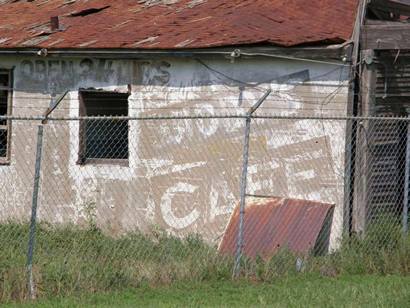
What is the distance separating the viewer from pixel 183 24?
42.8ft

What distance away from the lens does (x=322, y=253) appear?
37.8 feet

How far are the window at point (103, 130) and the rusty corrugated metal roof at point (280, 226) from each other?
7.80 feet

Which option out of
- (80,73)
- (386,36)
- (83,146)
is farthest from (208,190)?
(386,36)

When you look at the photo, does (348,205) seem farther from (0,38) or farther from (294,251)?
(0,38)

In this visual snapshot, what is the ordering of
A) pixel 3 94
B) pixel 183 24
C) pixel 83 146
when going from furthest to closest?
pixel 3 94
pixel 83 146
pixel 183 24

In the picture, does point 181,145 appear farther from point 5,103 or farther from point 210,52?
point 5,103

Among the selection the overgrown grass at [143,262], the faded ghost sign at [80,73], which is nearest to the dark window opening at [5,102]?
the faded ghost sign at [80,73]

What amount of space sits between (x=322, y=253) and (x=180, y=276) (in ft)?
8.77

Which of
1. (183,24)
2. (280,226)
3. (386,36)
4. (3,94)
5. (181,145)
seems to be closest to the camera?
(280,226)

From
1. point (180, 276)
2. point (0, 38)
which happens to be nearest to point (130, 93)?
point (0, 38)

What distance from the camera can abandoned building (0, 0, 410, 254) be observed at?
1178 cm

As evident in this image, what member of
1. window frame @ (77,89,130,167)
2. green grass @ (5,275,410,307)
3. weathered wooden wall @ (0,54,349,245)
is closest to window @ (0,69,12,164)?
weathered wooden wall @ (0,54,349,245)

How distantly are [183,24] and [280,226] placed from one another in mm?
3373

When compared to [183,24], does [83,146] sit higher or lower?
lower
